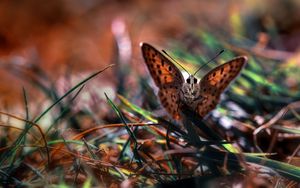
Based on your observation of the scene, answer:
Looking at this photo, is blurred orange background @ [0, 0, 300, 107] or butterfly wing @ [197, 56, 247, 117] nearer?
butterfly wing @ [197, 56, 247, 117]

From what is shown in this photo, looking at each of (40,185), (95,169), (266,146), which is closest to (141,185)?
(95,169)

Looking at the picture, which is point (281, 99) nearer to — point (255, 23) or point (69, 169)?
point (69, 169)

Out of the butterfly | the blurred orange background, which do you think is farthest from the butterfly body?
the blurred orange background

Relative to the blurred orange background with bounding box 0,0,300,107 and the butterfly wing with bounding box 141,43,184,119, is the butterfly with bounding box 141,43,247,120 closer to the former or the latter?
the butterfly wing with bounding box 141,43,184,119

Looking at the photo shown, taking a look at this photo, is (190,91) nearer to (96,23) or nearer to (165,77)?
(165,77)

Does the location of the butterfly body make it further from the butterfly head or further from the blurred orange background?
the blurred orange background

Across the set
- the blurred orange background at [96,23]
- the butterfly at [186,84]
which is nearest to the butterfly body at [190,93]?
the butterfly at [186,84]

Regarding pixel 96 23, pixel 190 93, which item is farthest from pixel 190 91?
pixel 96 23

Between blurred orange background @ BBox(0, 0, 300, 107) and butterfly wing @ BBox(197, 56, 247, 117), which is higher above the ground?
blurred orange background @ BBox(0, 0, 300, 107)
